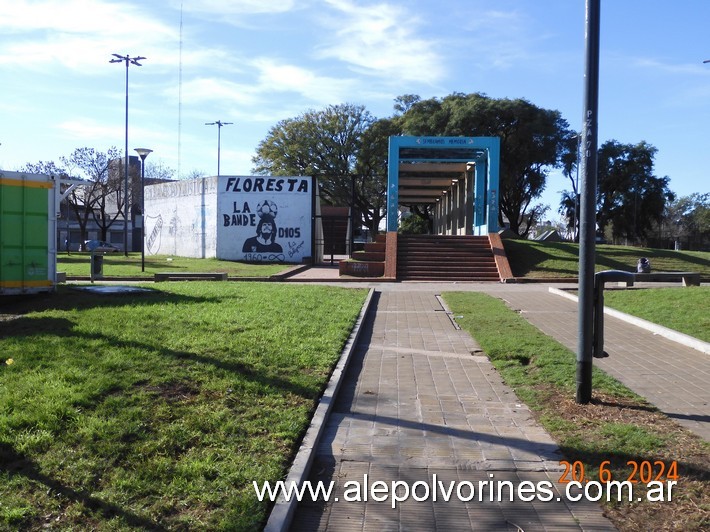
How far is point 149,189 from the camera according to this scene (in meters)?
37.6

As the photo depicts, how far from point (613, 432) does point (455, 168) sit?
2926cm

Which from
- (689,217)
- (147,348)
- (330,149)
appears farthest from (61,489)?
(689,217)

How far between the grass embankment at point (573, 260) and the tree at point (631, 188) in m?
26.6

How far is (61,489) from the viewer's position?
349 centimetres

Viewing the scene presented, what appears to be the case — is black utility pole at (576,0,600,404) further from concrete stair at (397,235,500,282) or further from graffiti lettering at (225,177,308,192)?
graffiti lettering at (225,177,308,192)

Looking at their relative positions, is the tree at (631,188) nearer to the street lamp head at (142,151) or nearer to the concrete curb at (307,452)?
the street lamp head at (142,151)

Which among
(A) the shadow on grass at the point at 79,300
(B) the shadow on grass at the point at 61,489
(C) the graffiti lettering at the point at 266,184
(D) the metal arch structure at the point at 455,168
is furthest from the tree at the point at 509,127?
(B) the shadow on grass at the point at 61,489

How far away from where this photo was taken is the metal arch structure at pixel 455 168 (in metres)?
26.4

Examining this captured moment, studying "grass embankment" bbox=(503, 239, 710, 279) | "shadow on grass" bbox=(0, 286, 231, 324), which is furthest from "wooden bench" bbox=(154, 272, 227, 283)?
"grass embankment" bbox=(503, 239, 710, 279)

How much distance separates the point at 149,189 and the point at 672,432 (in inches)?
1435

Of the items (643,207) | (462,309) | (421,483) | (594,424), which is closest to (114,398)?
(421,483)

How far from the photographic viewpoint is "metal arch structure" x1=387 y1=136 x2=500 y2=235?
26.4 meters

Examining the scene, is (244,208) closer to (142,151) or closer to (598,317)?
(142,151)

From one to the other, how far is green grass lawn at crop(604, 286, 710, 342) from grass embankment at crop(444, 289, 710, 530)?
2416mm
